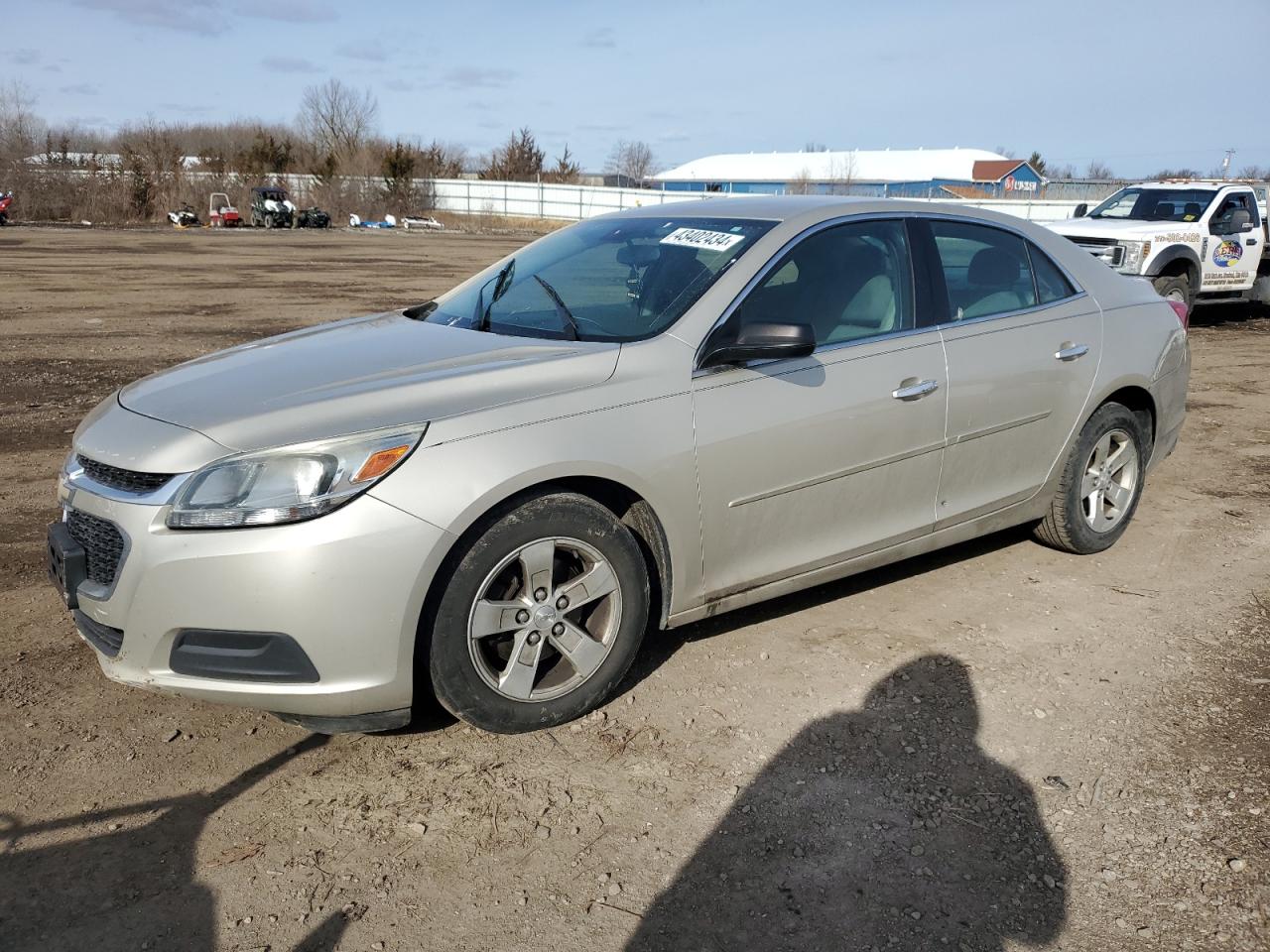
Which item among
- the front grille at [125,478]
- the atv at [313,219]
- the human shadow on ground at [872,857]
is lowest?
the human shadow on ground at [872,857]

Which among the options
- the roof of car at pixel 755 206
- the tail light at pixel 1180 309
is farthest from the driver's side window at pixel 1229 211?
the roof of car at pixel 755 206

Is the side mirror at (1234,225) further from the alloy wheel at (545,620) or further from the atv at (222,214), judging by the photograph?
the atv at (222,214)

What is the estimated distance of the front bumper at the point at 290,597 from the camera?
9.37 feet

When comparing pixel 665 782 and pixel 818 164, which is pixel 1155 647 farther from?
pixel 818 164

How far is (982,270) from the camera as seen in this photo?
4.59m

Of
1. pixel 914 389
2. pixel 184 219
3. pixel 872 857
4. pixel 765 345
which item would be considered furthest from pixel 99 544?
pixel 184 219

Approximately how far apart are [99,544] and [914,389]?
291 cm

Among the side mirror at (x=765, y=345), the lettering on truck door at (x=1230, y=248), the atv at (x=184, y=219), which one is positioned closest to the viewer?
the side mirror at (x=765, y=345)

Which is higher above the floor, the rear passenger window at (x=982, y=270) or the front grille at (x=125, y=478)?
the rear passenger window at (x=982, y=270)

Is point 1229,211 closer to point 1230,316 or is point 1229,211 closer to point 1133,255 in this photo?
point 1133,255

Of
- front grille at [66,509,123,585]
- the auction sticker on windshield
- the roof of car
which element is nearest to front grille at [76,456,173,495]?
front grille at [66,509,123,585]

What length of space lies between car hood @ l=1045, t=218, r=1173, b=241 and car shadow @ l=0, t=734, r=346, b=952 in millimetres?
12371

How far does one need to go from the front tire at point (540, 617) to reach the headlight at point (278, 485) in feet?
1.33

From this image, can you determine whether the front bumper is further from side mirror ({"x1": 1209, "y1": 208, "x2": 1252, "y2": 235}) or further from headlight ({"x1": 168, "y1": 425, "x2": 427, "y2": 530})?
side mirror ({"x1": 1209, "y1": 208, "x2": 1252, "y2": 235})
